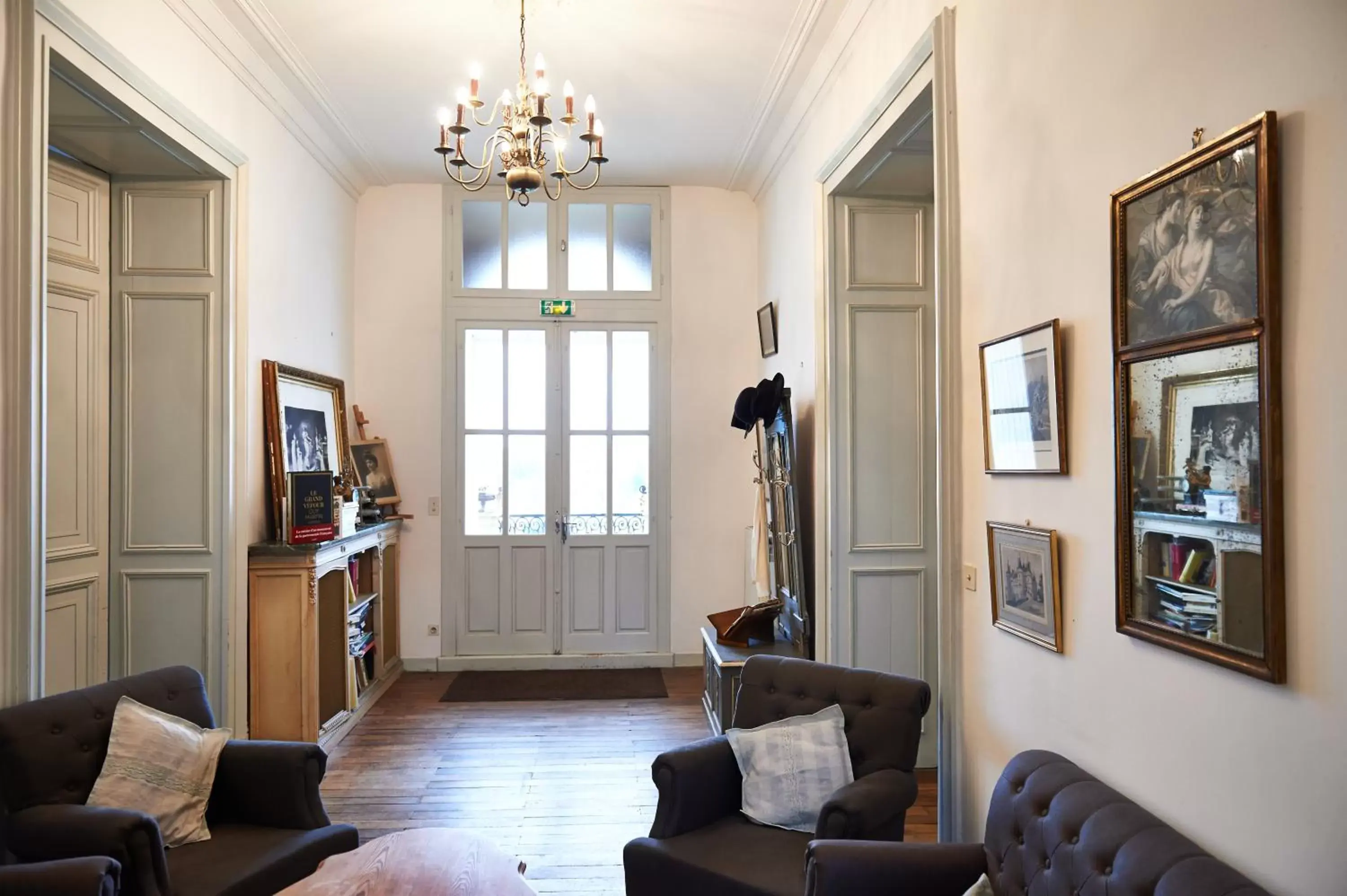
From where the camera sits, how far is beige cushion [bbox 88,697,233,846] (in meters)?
2.43

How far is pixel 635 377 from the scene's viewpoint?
245 inches

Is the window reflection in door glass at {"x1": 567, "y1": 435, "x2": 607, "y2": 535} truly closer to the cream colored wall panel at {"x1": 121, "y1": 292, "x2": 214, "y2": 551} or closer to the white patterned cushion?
the cream colored wall panel at {"x1": 121, "y1": 292, "x2": 214, "y2": 551}

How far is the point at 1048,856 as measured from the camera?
175 centimetres

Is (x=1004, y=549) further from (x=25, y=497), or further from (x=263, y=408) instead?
(x=263, y=408)

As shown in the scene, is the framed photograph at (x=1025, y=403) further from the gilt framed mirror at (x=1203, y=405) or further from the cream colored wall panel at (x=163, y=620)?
the cream colored wall panel at (x=163, y=620)

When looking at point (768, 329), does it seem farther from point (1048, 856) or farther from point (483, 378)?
point (1048, 856)

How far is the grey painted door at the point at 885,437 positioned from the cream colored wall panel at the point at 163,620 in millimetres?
3088

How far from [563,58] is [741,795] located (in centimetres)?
359

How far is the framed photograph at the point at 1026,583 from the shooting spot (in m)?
2.08

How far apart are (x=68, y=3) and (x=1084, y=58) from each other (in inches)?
124

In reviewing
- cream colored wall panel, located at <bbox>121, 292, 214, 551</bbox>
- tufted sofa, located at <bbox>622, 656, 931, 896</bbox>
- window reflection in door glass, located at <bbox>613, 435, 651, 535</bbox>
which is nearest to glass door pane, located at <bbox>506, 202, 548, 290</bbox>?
window reflection in door glass, located at <bbox>613, 435, 651, 535</bbox>

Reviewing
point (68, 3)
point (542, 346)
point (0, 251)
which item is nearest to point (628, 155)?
point (542, 346)

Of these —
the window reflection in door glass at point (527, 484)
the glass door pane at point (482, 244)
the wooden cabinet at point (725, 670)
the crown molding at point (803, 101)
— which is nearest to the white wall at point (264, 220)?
the glass door pane at point (482, 244)

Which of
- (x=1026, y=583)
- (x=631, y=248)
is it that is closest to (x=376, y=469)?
(x=631, y=248)
